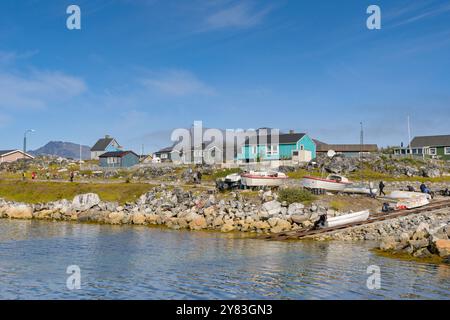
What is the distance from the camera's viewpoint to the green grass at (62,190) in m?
60.6

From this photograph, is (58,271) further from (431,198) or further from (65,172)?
(65,172)

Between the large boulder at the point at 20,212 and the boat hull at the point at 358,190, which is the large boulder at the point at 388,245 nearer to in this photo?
the boat hull at the point at 358,190

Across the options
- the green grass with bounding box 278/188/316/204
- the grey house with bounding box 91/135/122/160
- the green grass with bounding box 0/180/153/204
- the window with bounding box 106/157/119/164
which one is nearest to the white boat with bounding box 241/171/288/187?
the green grass with bounding box 278/188/316/204

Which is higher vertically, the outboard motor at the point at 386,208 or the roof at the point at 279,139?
the roof at the point at 279,139

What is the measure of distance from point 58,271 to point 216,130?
100878 millimetres

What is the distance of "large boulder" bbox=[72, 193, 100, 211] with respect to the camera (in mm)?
56688

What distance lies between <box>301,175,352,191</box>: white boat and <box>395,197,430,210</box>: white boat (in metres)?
7.15

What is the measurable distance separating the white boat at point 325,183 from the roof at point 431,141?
52862 mm

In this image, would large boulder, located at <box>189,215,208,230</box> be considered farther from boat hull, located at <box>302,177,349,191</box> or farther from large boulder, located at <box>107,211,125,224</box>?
boat hull, located at <box>302,177,349,191</box>

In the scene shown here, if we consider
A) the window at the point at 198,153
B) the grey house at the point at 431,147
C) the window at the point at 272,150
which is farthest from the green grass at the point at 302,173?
the grey house at the point at 431,147

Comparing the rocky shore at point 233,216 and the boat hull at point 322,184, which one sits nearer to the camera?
the rocky shore at point 233,216

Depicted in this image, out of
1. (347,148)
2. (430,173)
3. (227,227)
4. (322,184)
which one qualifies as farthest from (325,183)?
(347,148)

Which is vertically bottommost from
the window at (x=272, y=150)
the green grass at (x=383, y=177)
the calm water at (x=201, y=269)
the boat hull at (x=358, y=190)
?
the calm water at (x=201, y=269)
